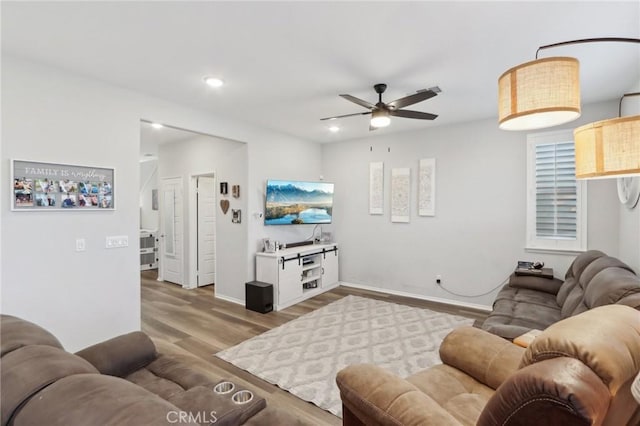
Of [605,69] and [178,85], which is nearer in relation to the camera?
[605,69]

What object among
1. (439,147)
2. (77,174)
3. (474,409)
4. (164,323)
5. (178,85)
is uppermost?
(178,85)

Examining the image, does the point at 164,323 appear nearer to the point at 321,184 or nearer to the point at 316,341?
the point at 316,341

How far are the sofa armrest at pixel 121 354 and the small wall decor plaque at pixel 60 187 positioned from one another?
1671mm

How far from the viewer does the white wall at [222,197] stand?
480 cm

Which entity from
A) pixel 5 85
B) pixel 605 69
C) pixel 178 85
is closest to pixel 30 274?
pixel 5 85

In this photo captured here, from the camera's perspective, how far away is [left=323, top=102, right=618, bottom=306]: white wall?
13.7 feet

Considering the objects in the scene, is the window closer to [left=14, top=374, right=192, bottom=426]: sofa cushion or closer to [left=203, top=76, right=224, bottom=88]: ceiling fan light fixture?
[left=203, top=76, right=224, bottom=88]: ceiling fan light fixture

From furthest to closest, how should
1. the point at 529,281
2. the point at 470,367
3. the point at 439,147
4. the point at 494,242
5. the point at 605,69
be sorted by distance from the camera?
the point at 439,147 → the point at 494,242 → the point at 529,281 → the point at 605,69 → the point at 470,367

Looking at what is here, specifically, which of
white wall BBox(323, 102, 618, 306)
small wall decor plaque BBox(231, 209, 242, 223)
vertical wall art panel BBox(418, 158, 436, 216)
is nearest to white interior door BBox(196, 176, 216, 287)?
small wall decor plaque BBox(231, 209, 242, 223)

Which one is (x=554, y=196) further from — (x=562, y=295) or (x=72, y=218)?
(x=72, y=218)

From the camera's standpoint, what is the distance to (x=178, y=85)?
3.18m

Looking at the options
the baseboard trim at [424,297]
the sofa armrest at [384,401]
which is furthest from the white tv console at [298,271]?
the sofa armrest at [384,401]

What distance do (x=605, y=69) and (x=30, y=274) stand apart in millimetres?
5394

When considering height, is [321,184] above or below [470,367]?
above
